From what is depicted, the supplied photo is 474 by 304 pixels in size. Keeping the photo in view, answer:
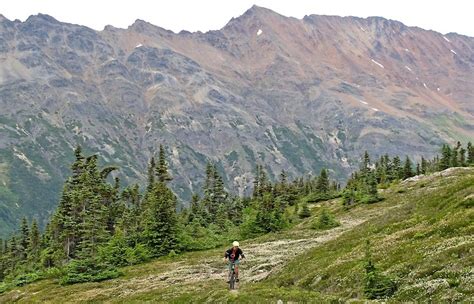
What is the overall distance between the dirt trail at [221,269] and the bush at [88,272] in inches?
196

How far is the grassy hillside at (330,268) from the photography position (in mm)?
27188

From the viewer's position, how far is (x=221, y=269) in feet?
187

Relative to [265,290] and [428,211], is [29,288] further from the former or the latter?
[428,211]

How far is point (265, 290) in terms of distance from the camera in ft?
113

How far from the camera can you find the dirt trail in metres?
50.7

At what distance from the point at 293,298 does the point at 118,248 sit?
5320cm

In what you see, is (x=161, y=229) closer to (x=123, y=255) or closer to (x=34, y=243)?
(x=123, y=255)

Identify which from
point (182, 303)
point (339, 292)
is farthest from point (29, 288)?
point (339, 292)

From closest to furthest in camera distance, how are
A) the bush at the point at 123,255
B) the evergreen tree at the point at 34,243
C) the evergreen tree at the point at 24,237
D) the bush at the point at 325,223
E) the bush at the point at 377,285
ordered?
the bush at the point at 377,285, the bush at the point at 325,223, the bush at the point at 123,255, the evergreen tree at the point at 34,243, the evergreen tree at the point at 24,237

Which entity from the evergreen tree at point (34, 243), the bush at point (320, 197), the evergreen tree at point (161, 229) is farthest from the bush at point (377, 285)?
the evergreen tree at point (34, 243)

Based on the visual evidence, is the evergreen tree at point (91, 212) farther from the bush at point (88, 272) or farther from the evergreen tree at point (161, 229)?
the bush at point (88, 272)

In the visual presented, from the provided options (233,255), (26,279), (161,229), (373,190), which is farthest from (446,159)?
(233,255)

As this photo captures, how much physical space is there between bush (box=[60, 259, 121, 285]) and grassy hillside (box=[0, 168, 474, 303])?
73.1 inches

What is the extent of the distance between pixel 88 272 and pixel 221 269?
20.8 meters
